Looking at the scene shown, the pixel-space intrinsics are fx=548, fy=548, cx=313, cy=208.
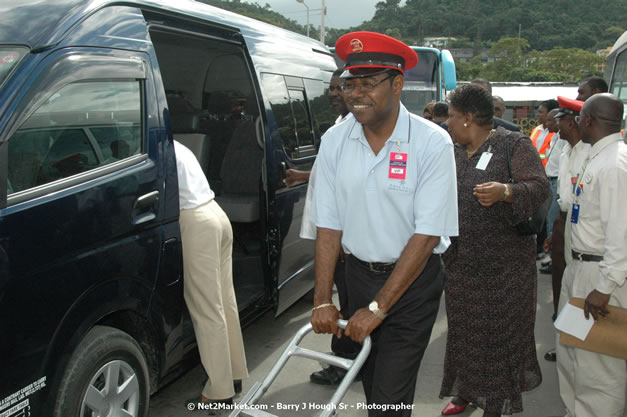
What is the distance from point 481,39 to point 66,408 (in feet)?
347

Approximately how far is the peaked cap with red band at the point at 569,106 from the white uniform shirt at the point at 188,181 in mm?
2511

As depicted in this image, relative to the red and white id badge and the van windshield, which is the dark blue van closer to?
the van windshield

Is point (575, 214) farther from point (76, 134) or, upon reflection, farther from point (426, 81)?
point (426, 81)

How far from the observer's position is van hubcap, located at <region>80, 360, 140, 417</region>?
7.95ft

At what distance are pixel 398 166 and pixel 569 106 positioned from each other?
2258 mm

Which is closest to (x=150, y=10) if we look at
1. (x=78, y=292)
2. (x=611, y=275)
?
(x=78, y=292)

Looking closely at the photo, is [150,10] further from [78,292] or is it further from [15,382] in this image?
[15,382]

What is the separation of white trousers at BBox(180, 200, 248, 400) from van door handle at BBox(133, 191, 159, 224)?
0.32 metres

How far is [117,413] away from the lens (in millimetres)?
2570

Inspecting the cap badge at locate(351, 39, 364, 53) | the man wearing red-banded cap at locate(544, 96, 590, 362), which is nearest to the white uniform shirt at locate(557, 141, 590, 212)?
the man wearing red-banded cap at locate(544, 96, 590, 362)

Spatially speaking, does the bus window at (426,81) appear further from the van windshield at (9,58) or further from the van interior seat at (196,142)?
the van windshield at (9,58)

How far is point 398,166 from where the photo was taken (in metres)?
2.12

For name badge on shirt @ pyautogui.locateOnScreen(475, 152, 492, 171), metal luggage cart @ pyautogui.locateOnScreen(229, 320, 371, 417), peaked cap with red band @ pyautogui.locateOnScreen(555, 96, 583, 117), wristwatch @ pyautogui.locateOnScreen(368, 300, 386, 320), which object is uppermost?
peaked cap with red band @ pyautogui.locateOnScreen(555, 96, 583, 117)

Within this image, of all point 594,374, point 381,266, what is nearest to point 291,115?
point 381,266
